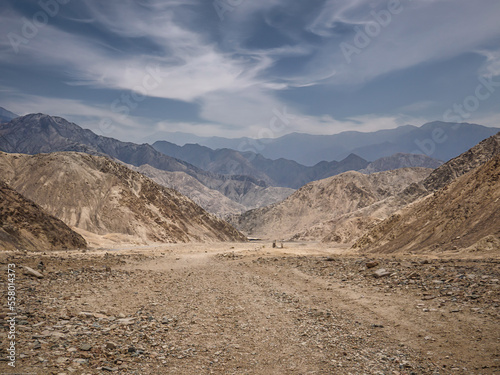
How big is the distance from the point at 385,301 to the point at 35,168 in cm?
8219

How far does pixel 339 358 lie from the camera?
6.57m

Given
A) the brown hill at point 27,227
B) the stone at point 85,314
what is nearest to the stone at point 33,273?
the stone at point 85,314

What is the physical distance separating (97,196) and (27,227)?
41.1m

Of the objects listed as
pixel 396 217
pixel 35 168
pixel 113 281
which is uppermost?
pixel 35 168

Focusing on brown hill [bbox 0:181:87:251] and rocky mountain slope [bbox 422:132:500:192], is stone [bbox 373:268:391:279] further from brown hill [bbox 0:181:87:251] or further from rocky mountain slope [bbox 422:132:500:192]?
rocky mountain slope [bbox 422:132:500:192]

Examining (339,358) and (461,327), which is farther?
(461,327)

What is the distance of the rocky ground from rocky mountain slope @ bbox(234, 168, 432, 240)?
11924 cm

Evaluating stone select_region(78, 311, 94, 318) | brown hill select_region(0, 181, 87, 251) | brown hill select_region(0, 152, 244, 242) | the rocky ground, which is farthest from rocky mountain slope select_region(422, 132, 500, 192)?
stone select_region(78, 311, 94, 318)

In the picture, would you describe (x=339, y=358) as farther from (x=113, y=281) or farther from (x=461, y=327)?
(x=113, y=281)

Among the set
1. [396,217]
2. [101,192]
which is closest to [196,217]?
[101,192]

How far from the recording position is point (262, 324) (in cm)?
888

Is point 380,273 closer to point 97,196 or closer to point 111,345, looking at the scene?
point 111,345

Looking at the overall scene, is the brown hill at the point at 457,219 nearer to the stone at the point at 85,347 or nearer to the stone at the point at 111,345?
the stone at the point at 111,345

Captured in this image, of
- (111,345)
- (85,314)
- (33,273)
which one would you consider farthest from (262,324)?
(33,273)
